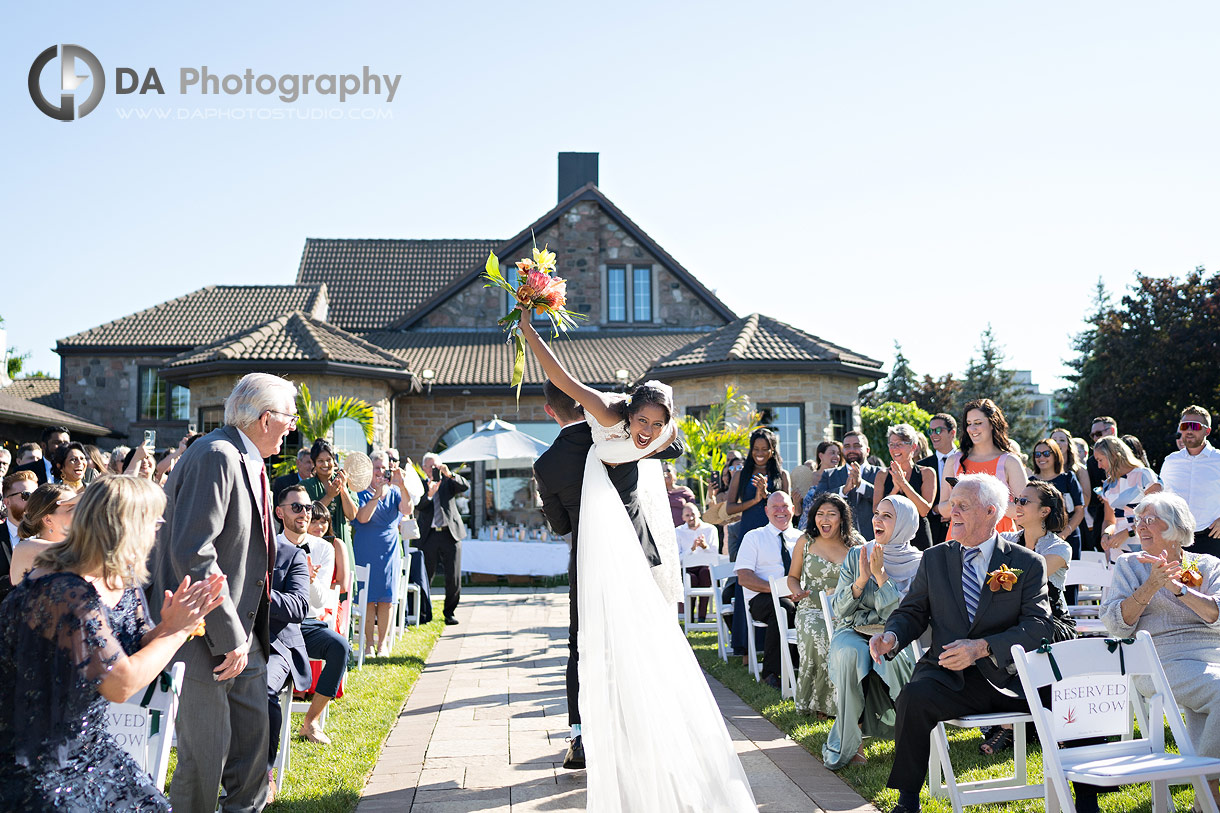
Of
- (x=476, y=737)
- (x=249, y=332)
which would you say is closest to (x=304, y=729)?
(x=476, y=737)

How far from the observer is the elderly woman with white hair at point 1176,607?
4.71 metres

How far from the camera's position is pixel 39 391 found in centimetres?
3288

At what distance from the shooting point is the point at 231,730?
400 cm

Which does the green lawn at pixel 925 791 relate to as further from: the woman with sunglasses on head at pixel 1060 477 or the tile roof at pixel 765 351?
the tile roof at pixel 765 351

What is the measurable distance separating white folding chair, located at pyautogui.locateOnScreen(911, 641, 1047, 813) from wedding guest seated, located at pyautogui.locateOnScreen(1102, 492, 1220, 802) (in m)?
0.65

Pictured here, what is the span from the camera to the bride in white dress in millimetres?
4215

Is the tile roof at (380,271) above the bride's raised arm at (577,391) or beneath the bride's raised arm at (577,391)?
above

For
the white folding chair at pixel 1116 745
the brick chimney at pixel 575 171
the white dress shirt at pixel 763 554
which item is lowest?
the white folding chair at pixel 1116 745

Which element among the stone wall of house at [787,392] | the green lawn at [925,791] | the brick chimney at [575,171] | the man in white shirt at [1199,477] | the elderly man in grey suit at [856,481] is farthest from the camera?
the brick chimney at [575,171]

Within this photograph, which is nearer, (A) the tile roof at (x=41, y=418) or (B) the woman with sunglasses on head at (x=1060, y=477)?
(B) the woman with sunglasses on head at (x=1060, y=477)

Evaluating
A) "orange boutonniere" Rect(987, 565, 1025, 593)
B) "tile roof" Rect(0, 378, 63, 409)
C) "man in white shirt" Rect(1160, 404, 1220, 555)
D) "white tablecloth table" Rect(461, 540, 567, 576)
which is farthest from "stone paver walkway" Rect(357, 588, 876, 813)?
"tile roof" Rect(0, 378, 63, 409)

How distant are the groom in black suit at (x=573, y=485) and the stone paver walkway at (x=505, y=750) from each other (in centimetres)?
43

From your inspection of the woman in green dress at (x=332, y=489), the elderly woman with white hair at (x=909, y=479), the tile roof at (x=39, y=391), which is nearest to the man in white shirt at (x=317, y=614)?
the woman in green dress at (x=332, y=489)

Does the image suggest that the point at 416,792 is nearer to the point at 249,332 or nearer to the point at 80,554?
the point at 80,554
